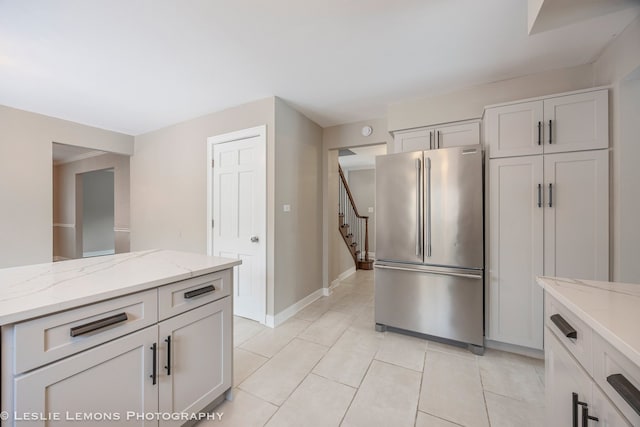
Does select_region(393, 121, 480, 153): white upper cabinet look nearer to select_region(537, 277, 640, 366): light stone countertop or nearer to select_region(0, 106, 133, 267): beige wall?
select_region(537, 277, 640, 366): light stone countertop

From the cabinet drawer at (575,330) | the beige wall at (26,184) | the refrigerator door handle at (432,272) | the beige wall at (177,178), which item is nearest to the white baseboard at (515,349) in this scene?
the refrigerator door handle at (432,272)

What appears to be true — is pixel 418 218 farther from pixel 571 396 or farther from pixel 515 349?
pixel 571 396

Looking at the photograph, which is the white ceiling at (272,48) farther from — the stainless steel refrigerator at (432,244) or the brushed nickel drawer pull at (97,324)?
the brushed nickel drawer pull at (97,324)

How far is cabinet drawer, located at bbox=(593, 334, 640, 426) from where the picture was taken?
618 millimetres

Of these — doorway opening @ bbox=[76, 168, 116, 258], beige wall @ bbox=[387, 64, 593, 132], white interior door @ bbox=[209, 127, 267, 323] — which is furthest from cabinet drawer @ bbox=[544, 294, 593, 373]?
doorway opening @ bbox=[76, 168, 116, 258]

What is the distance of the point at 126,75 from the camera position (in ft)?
8.00

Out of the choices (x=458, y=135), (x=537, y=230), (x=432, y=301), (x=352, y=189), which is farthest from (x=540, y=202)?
(x=352, y=189)

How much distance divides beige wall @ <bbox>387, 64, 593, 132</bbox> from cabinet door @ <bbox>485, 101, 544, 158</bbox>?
1.06 ft

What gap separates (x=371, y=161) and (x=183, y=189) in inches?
174

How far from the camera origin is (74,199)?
6039mm

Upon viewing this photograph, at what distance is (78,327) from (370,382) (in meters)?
1.81

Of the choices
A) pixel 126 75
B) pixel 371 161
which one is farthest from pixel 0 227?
pixel 371 161

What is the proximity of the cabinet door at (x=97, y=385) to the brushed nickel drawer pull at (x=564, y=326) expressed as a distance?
1.76m

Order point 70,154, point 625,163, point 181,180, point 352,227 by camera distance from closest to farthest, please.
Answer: point 625,163
point 181,180
point 70,154
point 352,227
